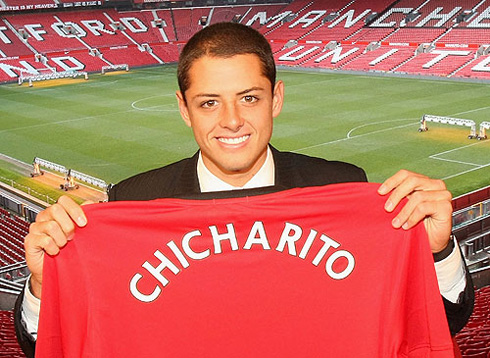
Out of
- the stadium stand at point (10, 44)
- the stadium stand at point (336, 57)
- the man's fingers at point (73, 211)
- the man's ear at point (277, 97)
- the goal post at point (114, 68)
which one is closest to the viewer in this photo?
the man's fingers at point (73, 211)

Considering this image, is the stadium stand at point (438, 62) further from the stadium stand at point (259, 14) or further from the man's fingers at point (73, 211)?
the man's fingers at point (73, 211)

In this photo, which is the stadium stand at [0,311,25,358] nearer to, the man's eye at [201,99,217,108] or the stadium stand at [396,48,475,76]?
the man's eye at [201,99,217,108]

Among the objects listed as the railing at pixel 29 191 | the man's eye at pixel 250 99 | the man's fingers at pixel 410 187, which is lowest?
the man's fingers at pixel 410 187

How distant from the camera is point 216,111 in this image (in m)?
3.36

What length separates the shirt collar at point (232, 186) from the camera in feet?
12.2

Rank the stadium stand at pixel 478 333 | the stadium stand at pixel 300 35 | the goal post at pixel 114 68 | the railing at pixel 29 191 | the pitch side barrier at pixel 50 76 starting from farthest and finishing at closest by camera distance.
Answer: the goal post at pixel 114 68 → the pitch side barrier at pixel 50 76 → the stadium stand at pixel 300 35 → the railing at pixel 29 191 → the stadium stand at pixel 478 333

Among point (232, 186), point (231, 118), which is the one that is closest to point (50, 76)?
point (232, 186)

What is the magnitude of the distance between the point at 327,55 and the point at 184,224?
3923 centimetres

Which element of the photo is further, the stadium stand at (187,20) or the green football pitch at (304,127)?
the stadium stand at (187,20)

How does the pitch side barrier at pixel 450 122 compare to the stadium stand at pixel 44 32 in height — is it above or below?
below

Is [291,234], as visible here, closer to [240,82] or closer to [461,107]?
[240,82]

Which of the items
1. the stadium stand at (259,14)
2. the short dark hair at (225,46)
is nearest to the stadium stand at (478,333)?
the short dark hair at (225,46)

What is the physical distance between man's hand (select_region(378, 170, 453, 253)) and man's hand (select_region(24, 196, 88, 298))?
151 centimetres

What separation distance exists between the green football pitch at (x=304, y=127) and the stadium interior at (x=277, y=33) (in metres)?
4.15
